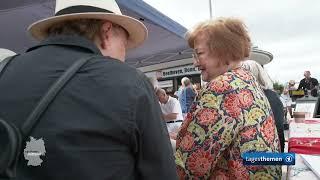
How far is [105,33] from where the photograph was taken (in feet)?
4.12

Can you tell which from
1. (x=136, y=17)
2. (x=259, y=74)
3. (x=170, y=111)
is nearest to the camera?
(x=259, y=74)

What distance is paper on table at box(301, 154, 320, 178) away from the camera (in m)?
1.44

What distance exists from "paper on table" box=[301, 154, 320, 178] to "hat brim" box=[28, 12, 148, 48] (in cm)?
85

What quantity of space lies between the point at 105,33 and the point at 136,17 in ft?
11.0

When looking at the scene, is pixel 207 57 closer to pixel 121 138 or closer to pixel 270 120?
pixel 270 120

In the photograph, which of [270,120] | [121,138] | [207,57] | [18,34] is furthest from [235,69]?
[18,34]

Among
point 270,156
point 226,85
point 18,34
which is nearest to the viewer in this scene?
point 270,156

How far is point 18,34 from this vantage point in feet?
16.1

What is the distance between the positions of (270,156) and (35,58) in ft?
2.48

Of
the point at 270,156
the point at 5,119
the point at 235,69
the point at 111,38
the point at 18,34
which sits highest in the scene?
the point at 18,34

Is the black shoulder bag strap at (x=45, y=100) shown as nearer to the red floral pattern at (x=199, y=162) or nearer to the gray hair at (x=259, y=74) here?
the red floral pattern at (x=199, y=162)

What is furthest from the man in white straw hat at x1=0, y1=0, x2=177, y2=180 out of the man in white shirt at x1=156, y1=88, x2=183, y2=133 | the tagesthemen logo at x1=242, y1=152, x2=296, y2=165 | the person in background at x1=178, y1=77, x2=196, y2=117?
the person in background at x1=178, y1=77, x2=196, y2=117

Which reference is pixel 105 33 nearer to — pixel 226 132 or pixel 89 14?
pixel 89 14

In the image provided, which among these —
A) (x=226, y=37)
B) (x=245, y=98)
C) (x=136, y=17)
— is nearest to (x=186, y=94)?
(x=136, y=17)
